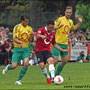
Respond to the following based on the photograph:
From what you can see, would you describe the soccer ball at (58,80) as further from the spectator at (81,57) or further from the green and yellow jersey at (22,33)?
the spectator at (81,57)

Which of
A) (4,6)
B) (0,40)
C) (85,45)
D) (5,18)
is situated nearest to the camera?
(0,40)

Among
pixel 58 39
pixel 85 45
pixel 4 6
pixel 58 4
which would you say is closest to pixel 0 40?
pixel 85 45

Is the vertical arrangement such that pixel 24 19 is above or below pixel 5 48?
above

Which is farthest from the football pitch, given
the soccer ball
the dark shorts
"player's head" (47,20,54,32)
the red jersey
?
"player's head" (47,20,54,32)

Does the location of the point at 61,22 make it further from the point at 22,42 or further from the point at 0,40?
the point at 0,40

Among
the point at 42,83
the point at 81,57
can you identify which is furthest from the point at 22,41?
the point at 81,57

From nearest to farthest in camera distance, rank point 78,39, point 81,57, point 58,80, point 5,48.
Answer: point 58,80, point 5,48, point 81,57, point 78,39

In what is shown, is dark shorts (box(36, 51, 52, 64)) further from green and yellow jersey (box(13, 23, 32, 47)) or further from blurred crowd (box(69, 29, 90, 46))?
blurred crowd (box(69, 29, 90, 46))

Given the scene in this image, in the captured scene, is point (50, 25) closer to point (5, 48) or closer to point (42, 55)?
point (42, 55)

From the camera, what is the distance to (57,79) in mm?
13016

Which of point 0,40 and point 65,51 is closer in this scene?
point 65,51

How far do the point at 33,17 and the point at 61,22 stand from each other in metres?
20.9

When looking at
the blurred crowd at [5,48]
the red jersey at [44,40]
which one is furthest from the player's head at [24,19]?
the blurred crowd at [5,48]

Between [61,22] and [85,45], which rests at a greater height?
[61,22]
